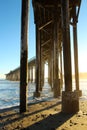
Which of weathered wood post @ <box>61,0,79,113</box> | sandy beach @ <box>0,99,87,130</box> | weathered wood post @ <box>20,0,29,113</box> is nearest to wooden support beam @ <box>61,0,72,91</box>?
weathered wood post @ <box>61,0,79,113</box>

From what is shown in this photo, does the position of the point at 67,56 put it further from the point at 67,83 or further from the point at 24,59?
the point at 24,59

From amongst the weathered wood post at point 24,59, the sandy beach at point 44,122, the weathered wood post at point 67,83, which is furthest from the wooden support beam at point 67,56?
the weathered wood post at point 24,59

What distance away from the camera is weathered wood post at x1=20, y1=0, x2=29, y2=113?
20.4 feet

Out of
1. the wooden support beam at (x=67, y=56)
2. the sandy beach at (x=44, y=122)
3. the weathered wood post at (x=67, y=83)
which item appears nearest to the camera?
the sandy beach at (x=44, y=122)

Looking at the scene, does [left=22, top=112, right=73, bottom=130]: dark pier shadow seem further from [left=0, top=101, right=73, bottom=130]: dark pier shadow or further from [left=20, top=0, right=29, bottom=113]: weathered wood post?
[left=20, top=0, right=29, bottom=113]: weathered wood post

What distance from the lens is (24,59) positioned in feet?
20.6

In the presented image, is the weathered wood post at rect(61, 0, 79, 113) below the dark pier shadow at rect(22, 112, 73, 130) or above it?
above

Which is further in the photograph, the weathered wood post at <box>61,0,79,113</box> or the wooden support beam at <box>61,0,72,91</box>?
the wooden support beam at <box>61,0,72,91</box>

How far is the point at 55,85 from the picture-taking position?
1060cm

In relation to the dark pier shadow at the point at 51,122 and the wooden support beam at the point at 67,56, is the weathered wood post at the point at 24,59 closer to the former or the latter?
the dark pier shadow at the point at 51,122

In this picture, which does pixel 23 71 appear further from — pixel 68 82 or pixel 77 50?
pixel 77 50

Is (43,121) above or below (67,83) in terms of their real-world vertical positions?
below

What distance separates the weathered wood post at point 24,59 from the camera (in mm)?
6203

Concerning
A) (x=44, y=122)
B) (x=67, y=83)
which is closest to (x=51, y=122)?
(x=44, y=122)
